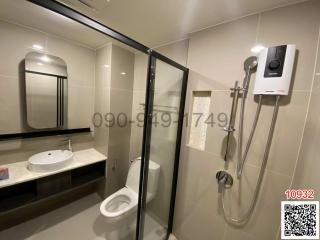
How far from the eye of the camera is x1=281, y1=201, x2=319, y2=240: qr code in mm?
782

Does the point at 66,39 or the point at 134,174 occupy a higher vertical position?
the point at 66,39

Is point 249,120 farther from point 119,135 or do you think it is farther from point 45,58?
point 45,58

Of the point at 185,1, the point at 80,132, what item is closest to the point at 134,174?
the point at 80,132

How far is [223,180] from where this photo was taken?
3.94ft

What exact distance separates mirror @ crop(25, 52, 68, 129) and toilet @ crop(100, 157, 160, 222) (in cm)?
112

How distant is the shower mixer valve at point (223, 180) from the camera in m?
1.19

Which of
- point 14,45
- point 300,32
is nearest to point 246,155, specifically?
point 300,32

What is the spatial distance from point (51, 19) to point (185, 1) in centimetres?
130

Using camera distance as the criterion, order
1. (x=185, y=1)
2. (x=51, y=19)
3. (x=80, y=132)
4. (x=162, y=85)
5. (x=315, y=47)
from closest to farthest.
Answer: (x=315, y=47)
(x=185, y=1)
(x=162, y=85)
(x=51, y=19)
(x=80, y=132)

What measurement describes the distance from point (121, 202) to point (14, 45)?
2.06 metres

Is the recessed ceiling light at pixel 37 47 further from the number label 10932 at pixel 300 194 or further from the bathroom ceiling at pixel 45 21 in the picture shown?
the number label 10932 at pixel 300 194

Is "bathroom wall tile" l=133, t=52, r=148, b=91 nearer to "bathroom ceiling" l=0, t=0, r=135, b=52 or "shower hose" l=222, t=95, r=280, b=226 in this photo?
"bathroom ceiling" l=0, t=0, r=135, b=52

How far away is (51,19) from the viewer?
140 centimetres

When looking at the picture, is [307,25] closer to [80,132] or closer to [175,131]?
[175,131]
